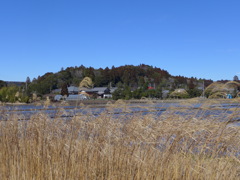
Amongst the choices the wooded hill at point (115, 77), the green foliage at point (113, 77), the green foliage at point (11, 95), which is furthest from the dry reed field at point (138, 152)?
the wooded hill at point (115, 77)

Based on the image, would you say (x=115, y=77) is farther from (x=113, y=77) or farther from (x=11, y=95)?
(x=11, y=95)

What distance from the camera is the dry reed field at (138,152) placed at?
3252 millimetres

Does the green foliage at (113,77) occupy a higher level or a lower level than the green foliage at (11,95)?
higher

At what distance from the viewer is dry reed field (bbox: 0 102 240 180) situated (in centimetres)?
325

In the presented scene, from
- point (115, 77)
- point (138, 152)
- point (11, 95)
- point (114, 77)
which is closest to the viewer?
point (138, 152)

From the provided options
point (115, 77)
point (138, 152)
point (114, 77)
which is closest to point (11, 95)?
point (138, 152)

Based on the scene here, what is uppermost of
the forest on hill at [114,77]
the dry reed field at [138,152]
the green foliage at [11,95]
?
the forest on hill at [114,77]

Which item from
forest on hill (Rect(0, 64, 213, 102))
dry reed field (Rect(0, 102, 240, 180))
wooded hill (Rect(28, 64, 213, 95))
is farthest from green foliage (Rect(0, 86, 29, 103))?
wooded hill (Rect(28, 64, 213, 95))

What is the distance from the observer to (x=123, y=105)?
15.2ft

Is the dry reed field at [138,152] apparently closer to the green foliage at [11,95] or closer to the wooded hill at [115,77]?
the green foliage at [11,95]

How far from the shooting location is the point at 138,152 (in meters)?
3.42

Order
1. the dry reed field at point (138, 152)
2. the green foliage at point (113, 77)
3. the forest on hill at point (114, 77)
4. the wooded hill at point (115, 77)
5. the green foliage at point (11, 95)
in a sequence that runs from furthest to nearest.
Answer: the wooded hill at point (115, 77) < the forest on hill at point (114, 77) < the green foliage at point (113, 77) < the green foliage at point (11, 95) < the dry reed field at point (138, 152)

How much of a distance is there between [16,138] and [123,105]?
4.91 ft

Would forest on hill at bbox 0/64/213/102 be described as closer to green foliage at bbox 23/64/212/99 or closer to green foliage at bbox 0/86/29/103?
green foliage at bbox 23/64/212/99
